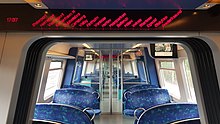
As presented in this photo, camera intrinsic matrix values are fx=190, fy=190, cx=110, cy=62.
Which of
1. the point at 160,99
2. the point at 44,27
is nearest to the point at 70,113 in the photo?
the point at 44,27

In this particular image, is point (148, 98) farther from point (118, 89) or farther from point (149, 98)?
point (118, 89)

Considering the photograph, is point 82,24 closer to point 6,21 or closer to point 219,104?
point 6,21

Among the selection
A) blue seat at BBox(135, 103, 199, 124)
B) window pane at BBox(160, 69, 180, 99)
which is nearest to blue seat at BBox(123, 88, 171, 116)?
window pane at BBox(160, 69, 180, 99)

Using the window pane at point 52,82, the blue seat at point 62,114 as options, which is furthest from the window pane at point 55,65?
the blue seat at point 62,114

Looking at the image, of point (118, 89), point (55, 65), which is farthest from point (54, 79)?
point (118, 89)

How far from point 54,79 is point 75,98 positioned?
3.33 ft

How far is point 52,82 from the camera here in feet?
18.1

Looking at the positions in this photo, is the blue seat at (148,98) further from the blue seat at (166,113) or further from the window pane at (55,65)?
the window pane at (55,65)

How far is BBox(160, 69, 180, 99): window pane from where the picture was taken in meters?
5.12

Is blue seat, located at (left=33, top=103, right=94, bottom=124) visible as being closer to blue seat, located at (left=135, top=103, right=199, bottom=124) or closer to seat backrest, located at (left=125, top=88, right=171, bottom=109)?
blue seat, located at (left=135, top=103, right=199, bottom=124)

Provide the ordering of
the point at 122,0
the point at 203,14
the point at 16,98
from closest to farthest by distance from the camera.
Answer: the point at 122,0
the point at 203,14
the point at 16,98

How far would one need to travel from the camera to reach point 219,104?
146cm

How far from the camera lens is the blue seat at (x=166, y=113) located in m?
2.97

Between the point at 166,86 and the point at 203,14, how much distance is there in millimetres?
4907
